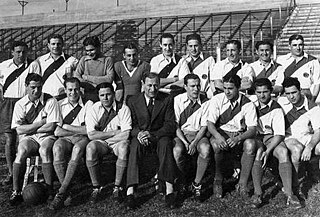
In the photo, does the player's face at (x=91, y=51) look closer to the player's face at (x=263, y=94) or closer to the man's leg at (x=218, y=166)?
the man's leg at (x=218, y=166)

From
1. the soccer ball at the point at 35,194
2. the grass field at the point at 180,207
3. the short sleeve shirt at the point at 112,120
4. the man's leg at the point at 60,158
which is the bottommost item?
the grass field at the point at 180,207

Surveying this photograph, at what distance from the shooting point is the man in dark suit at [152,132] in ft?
14.9

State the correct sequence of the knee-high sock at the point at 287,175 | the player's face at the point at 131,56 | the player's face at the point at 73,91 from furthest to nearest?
the player's face at the point at 131,56
the player's face at the point at 73,91
the knee-high sock at the point at 287,175

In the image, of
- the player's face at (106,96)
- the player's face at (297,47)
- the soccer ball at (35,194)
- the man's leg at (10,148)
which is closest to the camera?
the soccer ball at (35,194)

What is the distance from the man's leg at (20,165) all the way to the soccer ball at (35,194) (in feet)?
0.41

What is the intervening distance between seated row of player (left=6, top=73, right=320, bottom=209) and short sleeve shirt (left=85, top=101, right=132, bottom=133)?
13 millimetres

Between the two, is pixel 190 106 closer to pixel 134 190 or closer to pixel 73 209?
pixel 134 190

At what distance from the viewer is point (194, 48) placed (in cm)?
549

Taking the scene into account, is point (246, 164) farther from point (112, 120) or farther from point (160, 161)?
point (112, 120)

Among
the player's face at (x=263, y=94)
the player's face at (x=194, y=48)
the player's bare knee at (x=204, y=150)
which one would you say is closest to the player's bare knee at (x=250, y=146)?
the player's bare knee at (x=204, y=150)

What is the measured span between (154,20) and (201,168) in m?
16.1

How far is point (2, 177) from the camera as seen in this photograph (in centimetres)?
564

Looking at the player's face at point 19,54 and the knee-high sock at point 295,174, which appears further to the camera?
the player's face at point 19,54

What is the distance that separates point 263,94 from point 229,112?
479 millimetres
